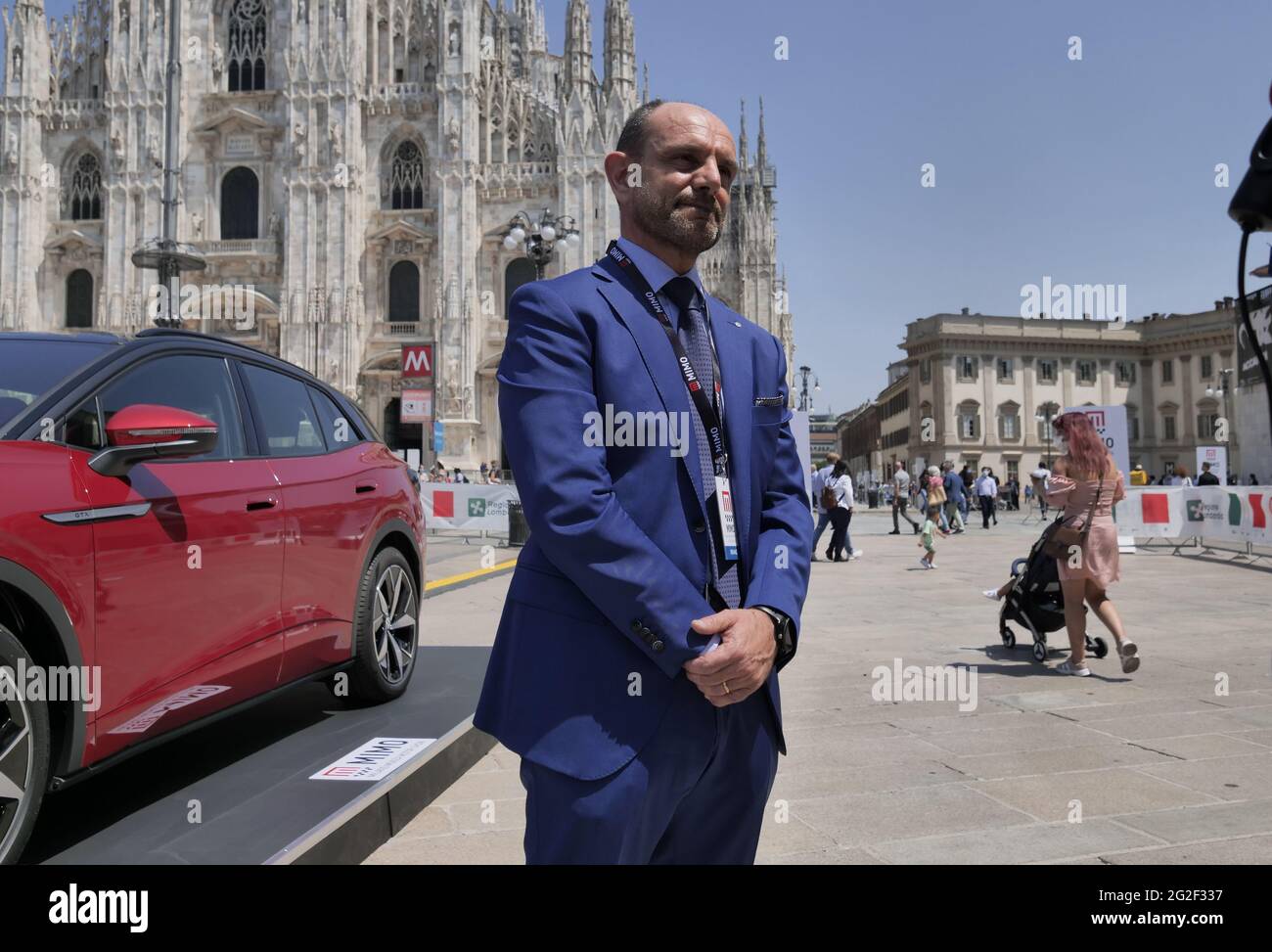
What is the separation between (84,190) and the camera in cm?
3912

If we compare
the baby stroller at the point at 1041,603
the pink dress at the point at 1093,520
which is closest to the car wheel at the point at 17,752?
the pink dress at the point at 1093,520

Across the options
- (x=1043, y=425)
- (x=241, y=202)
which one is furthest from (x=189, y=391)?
(x=1043, y=425)

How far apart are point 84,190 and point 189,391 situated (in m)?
42.8

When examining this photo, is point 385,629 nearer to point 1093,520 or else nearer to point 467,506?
point 1093,520

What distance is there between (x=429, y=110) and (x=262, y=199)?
7.56 m

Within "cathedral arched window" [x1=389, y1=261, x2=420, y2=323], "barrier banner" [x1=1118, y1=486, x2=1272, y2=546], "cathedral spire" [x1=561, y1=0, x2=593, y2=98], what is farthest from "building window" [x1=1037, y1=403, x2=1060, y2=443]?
"barrier banner" [x1=1118, y1=486, x2=1272, y2=546]

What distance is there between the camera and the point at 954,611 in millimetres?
9055

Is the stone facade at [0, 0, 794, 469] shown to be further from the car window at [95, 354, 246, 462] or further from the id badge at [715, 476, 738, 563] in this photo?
the id badge at [715, 476, 738, 563]

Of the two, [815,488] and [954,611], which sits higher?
[815,488]

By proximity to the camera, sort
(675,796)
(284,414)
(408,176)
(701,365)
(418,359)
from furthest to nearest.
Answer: (408,176), (418,359), (284,414), (701,365), (675,796)

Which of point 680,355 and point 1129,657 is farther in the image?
point 1129,657

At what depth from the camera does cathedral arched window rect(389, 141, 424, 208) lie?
38.5 m
